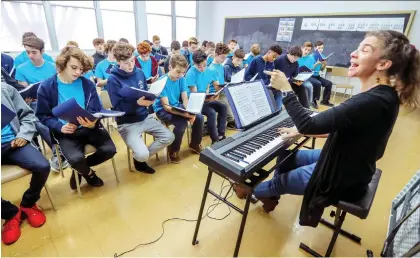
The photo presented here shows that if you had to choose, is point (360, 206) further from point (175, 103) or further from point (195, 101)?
point (175, 103)

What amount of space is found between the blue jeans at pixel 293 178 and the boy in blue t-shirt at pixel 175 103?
1.16 meters

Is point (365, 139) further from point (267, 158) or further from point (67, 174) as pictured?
point (67, 174)

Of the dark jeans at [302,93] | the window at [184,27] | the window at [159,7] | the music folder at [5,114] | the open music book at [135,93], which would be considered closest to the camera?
the music folder at [5,114]

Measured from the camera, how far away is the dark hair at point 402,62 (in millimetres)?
977

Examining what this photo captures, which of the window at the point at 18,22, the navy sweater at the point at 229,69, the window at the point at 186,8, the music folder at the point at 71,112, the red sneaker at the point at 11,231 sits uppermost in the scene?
the window at the point at 186,8

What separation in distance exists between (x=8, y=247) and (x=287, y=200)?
2.06 metres

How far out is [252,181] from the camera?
119cm

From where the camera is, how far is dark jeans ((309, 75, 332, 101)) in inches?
190

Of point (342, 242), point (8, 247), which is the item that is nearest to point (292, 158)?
point (342, 242)

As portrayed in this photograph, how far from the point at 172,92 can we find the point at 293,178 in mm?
1633

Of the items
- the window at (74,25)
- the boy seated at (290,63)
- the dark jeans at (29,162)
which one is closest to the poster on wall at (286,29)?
the boy seated at (290,63)

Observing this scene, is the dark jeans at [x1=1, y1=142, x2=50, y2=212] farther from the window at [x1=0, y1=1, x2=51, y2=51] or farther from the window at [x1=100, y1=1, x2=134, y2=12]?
the window at [x1=100, y1=1, x2=134, y2=12]

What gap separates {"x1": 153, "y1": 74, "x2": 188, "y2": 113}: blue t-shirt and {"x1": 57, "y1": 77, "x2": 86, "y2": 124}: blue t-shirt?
803mm

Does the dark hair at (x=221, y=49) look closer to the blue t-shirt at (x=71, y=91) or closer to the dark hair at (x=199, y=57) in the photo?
the dark hair at (x=199, y=57)
